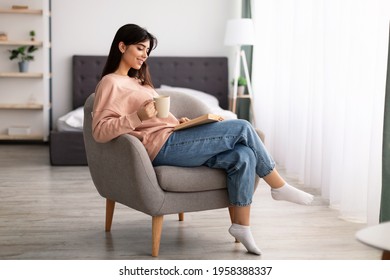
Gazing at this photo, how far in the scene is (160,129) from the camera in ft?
10.2

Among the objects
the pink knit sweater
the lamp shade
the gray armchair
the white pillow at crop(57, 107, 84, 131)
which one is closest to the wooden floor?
the gray armchair

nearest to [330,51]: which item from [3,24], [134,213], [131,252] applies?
[134,213]

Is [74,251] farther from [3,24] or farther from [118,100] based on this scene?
[3,24]

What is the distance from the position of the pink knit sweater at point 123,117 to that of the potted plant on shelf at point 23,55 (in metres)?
3.73

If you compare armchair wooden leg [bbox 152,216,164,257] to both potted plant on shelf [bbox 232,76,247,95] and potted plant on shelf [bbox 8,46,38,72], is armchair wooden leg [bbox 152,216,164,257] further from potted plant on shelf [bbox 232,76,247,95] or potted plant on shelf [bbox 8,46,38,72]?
potted plant on shelf [bbox 8,46,38,72]

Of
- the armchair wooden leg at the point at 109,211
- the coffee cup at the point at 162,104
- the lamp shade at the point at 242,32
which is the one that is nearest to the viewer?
the coffee cup at the point at 162,104

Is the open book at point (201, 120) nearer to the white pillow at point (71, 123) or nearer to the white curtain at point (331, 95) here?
the white curtain at point (331, 95)

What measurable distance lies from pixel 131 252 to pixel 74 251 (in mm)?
→ 253

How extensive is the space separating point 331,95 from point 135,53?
1.62m

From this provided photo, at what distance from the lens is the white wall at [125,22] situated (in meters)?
6.80

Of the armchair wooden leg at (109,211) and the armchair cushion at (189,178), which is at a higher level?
the armchair cushion at (189,178)

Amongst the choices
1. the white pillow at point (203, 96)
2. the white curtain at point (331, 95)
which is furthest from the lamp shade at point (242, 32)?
the white pillow at point (203, 96)

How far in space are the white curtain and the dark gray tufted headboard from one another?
939mm

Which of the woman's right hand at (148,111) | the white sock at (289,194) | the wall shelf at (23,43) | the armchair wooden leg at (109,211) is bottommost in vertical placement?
the armchair wooden leg at (109,211)
